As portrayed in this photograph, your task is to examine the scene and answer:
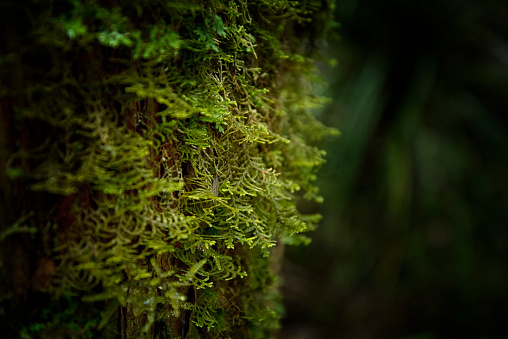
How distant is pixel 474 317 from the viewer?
1.61 meters

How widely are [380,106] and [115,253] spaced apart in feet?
4.99

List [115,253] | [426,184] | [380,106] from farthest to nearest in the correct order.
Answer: [380,106], [426,184], [115,253]

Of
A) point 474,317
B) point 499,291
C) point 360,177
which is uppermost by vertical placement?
point 360,177

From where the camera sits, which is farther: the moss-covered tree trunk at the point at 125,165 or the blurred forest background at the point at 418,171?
the blurred forest background at the point at 418,171

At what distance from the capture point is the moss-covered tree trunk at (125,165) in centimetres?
36

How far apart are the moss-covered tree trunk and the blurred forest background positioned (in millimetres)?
1136

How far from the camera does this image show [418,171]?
1603mm

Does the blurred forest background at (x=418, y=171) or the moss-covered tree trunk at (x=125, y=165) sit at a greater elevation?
the moss-covered tree trunk at (x=125, y=165)

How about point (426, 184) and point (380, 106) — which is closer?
point (426, 184)

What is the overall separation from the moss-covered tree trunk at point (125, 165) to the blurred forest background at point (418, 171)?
114cm

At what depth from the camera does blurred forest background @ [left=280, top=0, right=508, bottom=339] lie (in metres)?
1.57

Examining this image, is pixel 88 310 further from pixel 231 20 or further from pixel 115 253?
pixel 231 20

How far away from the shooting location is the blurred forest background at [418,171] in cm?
157

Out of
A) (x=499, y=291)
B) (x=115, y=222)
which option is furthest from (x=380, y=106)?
(x=115, y=222)
